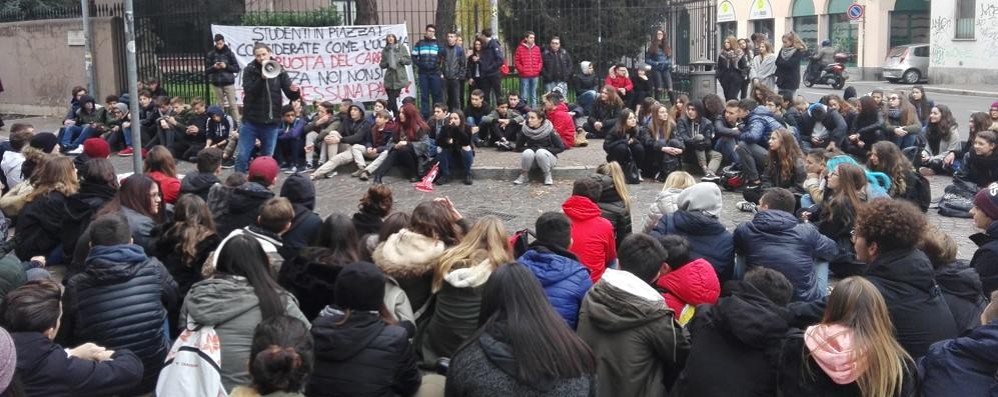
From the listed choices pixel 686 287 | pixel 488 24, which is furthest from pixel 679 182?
pixel 488 24

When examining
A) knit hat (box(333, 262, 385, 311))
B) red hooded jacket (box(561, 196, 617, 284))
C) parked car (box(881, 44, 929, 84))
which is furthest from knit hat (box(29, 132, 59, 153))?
parked car (box(881, 44, 929, 84))

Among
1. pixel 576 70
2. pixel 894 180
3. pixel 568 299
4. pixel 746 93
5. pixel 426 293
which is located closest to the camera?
pixel 568 299

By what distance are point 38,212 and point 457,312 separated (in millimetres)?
4251

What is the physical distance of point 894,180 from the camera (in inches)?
417

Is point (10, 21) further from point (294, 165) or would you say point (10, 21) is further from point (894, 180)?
point (894, 180)

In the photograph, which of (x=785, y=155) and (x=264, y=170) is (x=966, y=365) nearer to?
(x=264, y=170)

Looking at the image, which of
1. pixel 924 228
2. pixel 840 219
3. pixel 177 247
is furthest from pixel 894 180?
pixel 177 247

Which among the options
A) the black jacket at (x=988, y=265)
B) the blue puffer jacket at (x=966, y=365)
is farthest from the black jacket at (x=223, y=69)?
the blue puffer jacket at (x=966, y=365)

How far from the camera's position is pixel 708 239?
7.12 meters

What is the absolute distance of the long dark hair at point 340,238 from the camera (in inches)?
244

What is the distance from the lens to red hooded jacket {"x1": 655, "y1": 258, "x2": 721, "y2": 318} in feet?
19.2

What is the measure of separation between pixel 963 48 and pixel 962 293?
1279 inches

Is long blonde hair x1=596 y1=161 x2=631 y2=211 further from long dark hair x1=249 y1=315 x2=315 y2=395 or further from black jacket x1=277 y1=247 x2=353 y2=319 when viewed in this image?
long dark hair x1=249 y1=315 x2=315 y2=395

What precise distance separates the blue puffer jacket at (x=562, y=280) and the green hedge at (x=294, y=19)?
1482 cm
